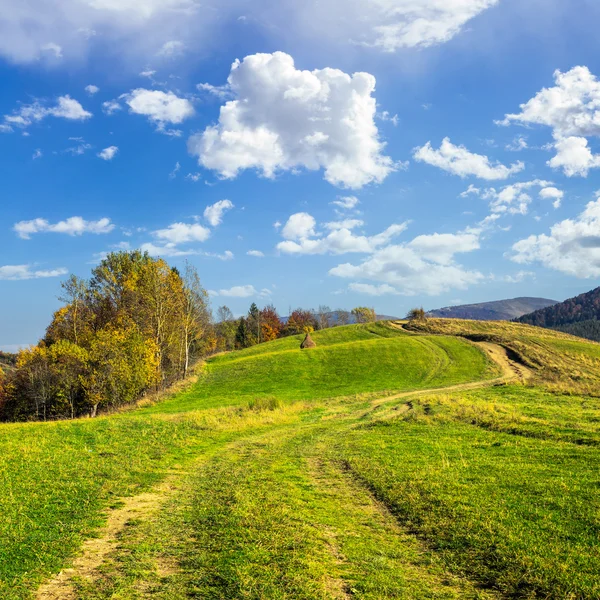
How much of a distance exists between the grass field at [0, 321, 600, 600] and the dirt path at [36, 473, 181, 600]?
106 mm

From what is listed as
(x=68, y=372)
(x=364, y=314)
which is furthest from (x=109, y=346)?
(x=364, y=314)

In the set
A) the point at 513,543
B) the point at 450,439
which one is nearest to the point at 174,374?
the point at 450,439

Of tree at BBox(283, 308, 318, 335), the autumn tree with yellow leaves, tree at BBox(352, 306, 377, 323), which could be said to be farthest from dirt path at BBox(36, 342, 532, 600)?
tree at BBox(352, 306, 377, 323)

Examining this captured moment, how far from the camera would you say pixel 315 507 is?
12.8 metres

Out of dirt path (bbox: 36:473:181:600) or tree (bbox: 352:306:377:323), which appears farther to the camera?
tree (bbox: 352:306:377:323)

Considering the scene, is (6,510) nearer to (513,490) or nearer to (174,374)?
(513,490)

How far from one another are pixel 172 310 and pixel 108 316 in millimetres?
11197

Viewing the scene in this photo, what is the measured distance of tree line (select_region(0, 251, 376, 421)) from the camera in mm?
55125

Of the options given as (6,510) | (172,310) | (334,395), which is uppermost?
(172,310)

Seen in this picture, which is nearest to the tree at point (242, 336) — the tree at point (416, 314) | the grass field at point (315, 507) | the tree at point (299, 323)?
the tree at point (299, 323)

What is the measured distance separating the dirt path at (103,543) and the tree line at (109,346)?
4328cm

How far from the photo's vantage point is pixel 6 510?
1184cm

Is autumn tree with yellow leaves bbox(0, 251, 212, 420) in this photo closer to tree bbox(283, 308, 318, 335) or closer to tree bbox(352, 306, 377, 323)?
tree bbox(283, 308, 318, 335)

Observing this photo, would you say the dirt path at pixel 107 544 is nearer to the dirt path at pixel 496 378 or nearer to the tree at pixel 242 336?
the dirt path at pixel 496 378
